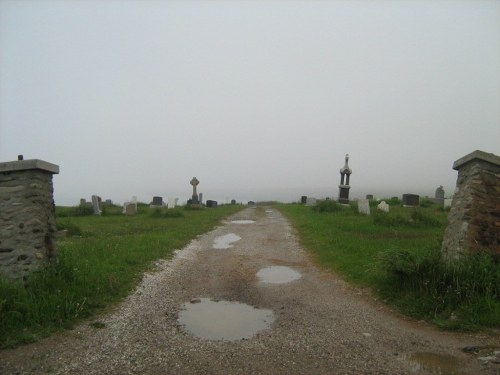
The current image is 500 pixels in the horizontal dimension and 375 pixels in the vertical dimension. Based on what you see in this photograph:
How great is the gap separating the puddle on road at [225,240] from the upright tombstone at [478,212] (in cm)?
691

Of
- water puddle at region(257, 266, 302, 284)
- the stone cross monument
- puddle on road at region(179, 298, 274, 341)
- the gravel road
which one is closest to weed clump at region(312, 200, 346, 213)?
the stone cross monument

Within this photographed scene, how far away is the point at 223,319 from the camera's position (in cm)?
562

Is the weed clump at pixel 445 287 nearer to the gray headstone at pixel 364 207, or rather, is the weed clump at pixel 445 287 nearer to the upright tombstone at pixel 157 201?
the gray headstone at pixel 364 207

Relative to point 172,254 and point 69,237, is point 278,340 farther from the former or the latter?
point 69,237

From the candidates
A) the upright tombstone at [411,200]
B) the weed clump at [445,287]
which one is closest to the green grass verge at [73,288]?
the weed clump at [445,287]

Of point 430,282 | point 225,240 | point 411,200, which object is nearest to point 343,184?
point 411,200

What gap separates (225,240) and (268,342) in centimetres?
844

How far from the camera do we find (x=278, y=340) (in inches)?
189

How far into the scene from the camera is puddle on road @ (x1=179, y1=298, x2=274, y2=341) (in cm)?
506

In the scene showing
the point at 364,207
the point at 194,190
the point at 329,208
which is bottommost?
the point at 329,208

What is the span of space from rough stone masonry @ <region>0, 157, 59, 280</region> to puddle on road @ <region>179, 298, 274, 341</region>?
279cm

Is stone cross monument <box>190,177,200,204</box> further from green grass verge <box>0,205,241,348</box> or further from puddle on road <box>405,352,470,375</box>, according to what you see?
puddle on road <box>405,352,470,375</box>

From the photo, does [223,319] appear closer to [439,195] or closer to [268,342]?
[268,342]

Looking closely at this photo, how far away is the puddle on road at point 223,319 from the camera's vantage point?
16.6 feet
